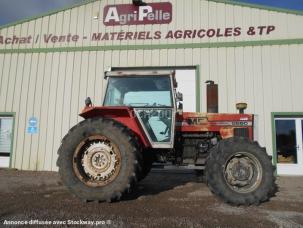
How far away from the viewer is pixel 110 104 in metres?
5.72

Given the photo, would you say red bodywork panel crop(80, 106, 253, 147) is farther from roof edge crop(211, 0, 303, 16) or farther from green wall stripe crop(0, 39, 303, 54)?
roof edge crop(211, 0, 303, 16)

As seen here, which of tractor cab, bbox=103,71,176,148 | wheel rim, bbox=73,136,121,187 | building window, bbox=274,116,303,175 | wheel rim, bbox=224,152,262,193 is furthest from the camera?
building window, bbox=274,116,303,175

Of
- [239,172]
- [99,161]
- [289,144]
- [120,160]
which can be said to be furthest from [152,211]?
[289,144]

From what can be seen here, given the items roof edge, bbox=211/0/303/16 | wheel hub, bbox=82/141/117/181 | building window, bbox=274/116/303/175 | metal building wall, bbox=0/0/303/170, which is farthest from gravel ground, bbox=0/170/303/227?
roof edge, bbox=211/0/303/16

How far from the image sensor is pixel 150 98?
18.2 feet

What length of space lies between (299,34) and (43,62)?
380 inches

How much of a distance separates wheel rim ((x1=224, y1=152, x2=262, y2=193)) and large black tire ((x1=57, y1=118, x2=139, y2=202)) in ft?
4.98

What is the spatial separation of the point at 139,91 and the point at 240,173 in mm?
2383

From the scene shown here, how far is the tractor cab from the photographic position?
5371 millimetres

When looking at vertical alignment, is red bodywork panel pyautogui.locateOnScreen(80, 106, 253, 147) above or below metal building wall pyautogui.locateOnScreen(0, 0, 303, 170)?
below

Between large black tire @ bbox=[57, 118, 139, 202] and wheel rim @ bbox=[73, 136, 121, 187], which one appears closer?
large black tire @ bbox=[57, 118, 139, 202]

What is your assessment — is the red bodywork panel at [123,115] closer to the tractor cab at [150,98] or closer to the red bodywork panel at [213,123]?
the tractor cab at [150,98]

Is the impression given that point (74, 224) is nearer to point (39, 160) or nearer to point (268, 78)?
point (39, 160)

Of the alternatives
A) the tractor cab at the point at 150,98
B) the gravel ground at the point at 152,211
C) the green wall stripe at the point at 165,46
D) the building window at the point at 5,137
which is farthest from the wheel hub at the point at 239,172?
the building window at the point at 5,137
